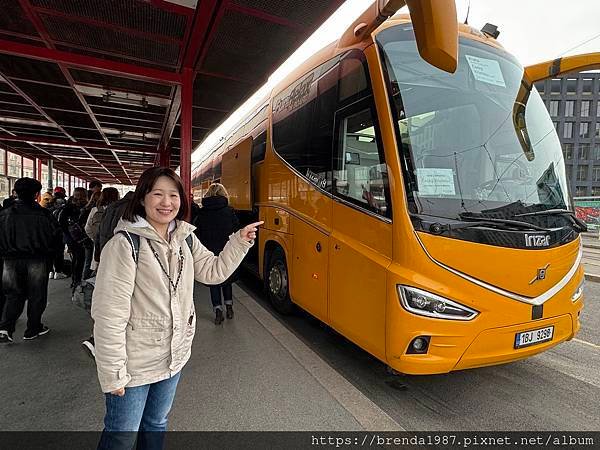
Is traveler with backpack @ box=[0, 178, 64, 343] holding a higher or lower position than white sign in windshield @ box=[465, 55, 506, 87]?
lower

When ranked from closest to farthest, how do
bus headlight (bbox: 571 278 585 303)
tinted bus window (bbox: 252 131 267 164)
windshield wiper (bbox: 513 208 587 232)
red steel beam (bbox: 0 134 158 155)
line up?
windshield wiper (bbox: 513 208 587 232) → bus headlight (bbox: 571 278 585 303) → tinted bus window (bbox: 252 131 267 164) → red steel beam (bbox: 0 134 158 155)

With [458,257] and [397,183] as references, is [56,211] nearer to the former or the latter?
[397,183]

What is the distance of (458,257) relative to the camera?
2.82m

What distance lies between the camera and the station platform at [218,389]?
271 centimetres

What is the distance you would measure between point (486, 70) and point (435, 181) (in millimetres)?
1360

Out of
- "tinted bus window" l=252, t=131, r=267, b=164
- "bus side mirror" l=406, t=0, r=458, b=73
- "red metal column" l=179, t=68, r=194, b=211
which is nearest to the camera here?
"bus side mirror" l=406, t=0, r=458, b=73

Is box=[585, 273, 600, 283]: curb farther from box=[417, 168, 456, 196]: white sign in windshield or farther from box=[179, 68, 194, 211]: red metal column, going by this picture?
box=[179, 68, 194, 211]: red metal column

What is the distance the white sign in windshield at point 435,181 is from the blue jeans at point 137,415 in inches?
85.7

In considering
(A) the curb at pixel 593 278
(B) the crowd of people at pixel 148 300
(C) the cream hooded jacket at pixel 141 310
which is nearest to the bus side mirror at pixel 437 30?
(B) the crowd of people at pixel 148 300

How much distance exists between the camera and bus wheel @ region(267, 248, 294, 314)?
17.0ft

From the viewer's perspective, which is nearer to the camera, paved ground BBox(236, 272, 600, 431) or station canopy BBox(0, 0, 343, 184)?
paved ground BBox(236, 272, 600, 431)

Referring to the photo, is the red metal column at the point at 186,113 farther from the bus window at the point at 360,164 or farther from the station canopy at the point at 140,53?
the bus window at the point at 360,164

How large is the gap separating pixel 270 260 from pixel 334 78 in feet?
9.11

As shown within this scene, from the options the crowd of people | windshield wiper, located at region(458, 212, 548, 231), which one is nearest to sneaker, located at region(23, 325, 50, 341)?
the crowd of people
